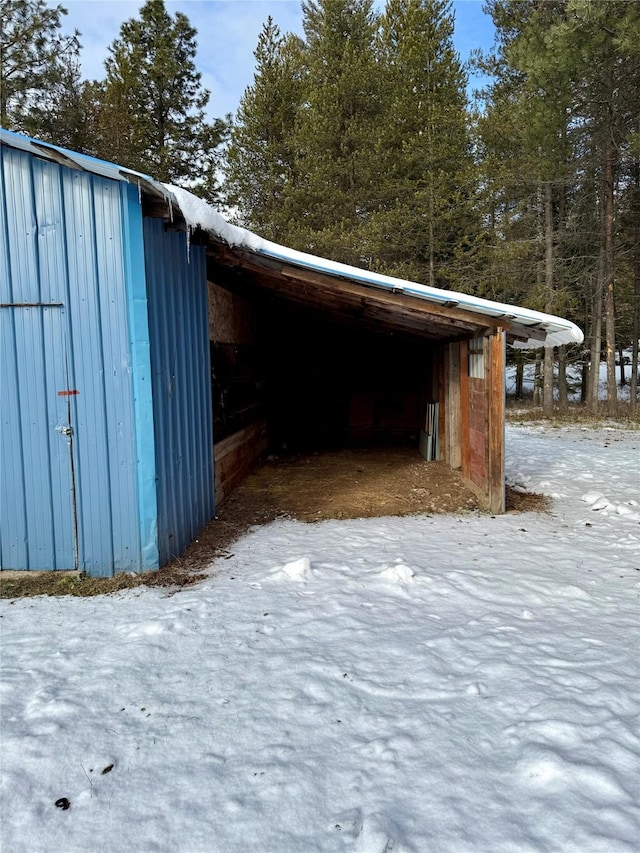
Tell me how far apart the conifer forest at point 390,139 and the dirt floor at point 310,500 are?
793 centimetres

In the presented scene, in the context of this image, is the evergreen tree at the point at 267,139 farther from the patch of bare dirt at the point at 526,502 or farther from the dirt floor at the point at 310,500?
the patch of bare dirt at the point at 526,502

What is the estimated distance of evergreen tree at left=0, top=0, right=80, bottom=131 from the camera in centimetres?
1191

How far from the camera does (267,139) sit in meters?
16.6

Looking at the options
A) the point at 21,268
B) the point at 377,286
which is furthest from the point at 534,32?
the point at 21,268

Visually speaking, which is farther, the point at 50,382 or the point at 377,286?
the point at 377,286

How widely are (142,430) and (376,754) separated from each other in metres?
2.90

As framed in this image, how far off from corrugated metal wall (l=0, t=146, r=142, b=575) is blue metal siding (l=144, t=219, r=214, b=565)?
27 cm

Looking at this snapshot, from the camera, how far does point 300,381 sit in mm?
12508

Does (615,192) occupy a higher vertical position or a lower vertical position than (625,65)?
lower

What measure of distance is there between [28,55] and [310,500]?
497 inches

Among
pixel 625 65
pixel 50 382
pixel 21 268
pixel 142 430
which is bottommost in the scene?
pixel 142 430

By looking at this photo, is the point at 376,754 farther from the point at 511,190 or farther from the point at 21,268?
the point at 511,190

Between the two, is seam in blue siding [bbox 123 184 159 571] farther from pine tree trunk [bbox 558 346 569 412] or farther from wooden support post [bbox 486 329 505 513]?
pine tree trunk [bbox 558 346 569 412]

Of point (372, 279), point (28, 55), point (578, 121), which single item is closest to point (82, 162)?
point (372, 279)
